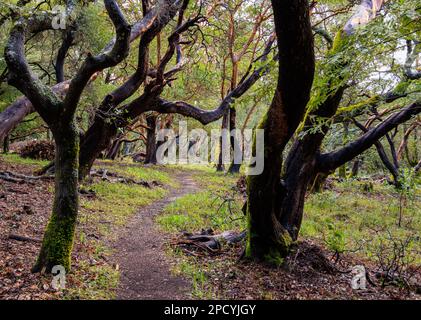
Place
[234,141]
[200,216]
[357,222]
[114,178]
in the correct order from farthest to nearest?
[234,141] < [114,178] < [357,222] < [200,216]

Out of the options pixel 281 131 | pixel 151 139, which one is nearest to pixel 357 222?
pixel 281 131

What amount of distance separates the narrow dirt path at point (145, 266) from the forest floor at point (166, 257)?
1 centimetres

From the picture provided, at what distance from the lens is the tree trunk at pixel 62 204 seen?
181 inches

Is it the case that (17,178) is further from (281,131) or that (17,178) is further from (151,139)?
(151,139)

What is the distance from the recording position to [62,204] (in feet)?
15.4

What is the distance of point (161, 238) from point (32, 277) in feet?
10.6

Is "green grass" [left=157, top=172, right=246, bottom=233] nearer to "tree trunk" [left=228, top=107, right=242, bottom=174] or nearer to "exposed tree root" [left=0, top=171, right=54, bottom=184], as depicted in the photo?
"exposed tree root" [left=0, top=171, right=54, bottom=184]

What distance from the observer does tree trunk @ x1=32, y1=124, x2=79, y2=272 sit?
4.58 metres

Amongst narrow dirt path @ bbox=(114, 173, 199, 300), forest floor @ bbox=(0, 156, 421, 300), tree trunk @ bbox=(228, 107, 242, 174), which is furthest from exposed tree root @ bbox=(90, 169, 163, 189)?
tree trunk @ bbox=(228, 107, 242, 174)

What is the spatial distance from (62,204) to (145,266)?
1.89m

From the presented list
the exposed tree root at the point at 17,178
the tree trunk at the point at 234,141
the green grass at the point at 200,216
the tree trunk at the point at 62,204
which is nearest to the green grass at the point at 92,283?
the tree trunk at the point at 62,204

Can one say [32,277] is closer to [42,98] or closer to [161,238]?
[42,98]

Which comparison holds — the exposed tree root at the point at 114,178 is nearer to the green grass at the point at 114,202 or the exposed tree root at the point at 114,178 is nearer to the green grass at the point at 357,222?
the green grass at the point at 114,202

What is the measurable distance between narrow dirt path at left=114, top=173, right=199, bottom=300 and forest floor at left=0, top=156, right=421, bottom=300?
15mm
